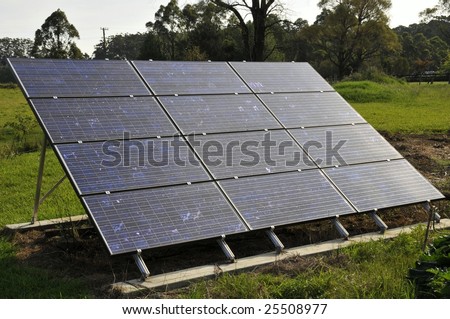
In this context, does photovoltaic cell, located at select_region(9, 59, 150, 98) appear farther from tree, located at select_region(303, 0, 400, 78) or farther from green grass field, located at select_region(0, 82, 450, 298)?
tree, located at select_region(303, 0, 400, 78)

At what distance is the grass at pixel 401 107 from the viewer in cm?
1981

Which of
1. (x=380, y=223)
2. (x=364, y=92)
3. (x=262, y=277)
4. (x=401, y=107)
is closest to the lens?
(x=262, y=277)

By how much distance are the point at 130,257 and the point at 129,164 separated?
118 cm

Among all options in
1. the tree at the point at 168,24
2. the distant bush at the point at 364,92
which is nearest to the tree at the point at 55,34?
the tree at the point at 168,24

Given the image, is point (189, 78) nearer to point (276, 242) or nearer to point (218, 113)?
point (218, 113)

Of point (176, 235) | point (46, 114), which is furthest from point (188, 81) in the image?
point (176, 235)

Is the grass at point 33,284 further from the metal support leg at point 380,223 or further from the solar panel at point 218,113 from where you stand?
the metal support leg at point 380,223

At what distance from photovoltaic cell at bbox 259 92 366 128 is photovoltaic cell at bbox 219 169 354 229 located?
1.31 m

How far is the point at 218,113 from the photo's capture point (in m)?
8.98

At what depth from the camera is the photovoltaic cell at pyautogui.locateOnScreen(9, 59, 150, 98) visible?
317 inches

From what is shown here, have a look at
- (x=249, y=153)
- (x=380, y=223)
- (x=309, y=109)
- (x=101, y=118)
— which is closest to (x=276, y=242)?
(x=249, y=153)

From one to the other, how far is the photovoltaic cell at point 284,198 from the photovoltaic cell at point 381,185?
11.8 inches

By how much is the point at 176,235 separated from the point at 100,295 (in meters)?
1.09
